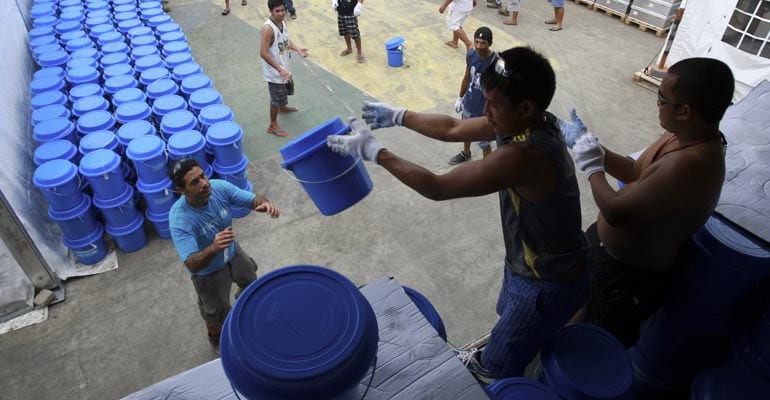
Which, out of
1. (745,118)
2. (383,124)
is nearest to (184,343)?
(383,124)

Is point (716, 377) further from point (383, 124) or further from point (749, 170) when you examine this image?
point (383, 124)

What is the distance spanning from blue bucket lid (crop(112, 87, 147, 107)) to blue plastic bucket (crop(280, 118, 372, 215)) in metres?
3.67

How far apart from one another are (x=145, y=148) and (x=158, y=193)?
44 cm

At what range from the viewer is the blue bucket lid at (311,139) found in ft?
7.68

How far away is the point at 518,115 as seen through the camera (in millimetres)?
2055

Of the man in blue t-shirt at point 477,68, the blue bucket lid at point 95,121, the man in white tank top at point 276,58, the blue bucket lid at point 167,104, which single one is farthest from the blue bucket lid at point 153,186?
the man in blue t-shirt at point 477,68

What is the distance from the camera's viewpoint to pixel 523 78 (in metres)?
1.99

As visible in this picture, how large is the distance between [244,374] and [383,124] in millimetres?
1717

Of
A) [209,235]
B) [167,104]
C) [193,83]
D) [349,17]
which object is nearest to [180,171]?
[209,235]

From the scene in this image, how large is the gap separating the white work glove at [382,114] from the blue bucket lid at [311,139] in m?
0.33

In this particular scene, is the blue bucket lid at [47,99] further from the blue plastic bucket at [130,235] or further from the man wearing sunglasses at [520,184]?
the man wearing sunglasses at [520,184]

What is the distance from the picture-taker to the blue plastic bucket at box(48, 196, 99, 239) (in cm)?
428

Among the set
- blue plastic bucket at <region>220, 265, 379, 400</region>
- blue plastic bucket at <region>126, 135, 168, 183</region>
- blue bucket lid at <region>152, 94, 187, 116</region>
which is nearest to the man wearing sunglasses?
blue plastic bucket at <region>220, 265, 379, 400</region>

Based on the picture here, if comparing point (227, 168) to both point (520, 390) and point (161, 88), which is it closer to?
point (161, 88)
